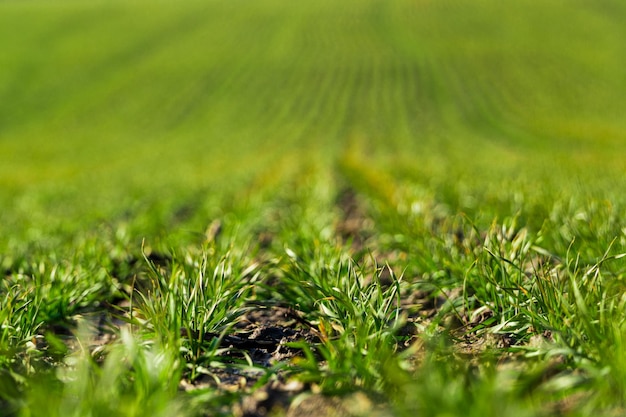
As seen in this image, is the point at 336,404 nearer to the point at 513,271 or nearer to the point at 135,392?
the point at 135,392

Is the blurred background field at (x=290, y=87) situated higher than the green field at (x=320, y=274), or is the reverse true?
the green field at (x=320, y=274)

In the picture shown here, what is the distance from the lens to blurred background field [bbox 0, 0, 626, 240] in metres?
24.4

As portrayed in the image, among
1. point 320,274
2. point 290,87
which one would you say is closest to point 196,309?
point 320,274

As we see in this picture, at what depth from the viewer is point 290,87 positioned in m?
43.3

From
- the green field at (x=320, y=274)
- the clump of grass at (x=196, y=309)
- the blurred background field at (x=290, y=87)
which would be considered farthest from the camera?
the blurred background field at (x=290, y=87)

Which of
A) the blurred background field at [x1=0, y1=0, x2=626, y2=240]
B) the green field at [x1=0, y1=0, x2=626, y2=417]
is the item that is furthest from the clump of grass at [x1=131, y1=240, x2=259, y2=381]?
the blurred background field at [x1=0, y1=0, x2=626, y2=240]

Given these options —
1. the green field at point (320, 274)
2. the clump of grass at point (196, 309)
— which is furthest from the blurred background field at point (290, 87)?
the clump of grass at point (196, 309)

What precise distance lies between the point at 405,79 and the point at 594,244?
142 feet

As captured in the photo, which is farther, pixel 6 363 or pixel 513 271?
pixel 513 271

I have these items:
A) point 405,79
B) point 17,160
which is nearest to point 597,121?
point 405,79

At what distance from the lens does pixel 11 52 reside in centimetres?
4738

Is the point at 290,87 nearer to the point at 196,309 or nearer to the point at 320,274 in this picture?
the point at 320,274

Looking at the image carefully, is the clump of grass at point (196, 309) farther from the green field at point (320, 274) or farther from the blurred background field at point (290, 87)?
the blurred background field at point (290, 87)

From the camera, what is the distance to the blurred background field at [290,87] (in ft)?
79.9
